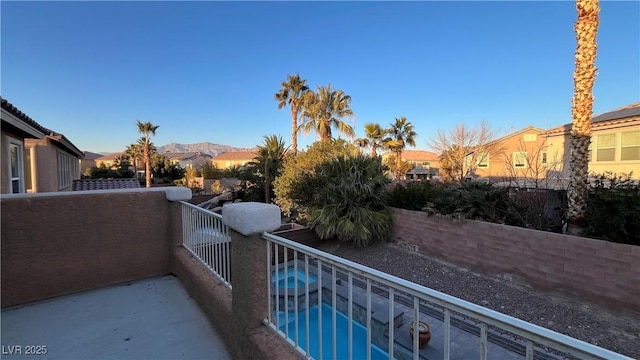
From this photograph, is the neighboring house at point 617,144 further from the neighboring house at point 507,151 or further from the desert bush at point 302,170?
the desert bush at point 302,170

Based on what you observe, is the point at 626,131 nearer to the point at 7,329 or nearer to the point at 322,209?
the point at 322,209

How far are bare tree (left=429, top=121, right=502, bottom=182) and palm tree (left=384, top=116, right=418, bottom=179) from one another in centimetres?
324

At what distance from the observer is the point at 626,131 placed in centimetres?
1206

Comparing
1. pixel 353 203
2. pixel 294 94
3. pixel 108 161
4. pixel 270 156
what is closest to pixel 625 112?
pixel 353 203

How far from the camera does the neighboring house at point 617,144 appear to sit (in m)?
11.9

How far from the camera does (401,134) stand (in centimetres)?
2522

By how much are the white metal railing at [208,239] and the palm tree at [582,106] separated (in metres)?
6.78

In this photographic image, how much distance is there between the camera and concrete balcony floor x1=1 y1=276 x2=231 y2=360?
8.69ft

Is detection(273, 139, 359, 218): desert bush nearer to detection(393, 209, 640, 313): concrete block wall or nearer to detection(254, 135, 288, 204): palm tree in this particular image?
detection(254, 135, 288, 204): palm tree

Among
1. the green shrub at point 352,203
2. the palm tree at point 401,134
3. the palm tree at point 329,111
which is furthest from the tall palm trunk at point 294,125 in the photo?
the green shrub at point 352,203

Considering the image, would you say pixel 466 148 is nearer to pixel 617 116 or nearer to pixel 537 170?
pixel 617 116

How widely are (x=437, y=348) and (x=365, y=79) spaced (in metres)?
16.0

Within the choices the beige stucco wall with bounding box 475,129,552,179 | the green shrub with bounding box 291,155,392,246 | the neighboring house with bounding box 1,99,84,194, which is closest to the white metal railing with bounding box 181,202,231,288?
the neighboring house with bounding box 1,99,84,194

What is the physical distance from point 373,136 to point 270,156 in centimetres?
1182
